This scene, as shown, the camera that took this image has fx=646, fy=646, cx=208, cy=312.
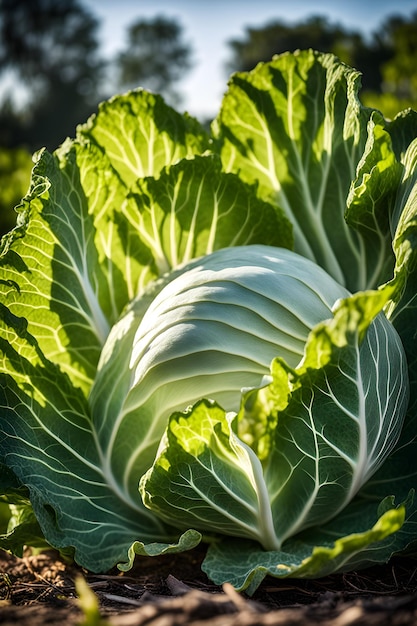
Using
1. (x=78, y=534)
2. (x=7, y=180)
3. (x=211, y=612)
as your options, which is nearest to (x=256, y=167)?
(x=78, y=534)

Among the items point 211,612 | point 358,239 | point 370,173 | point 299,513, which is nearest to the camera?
point 211,612

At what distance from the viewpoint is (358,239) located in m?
2.96

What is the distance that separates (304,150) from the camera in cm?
309

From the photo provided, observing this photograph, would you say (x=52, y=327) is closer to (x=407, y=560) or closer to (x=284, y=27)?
(x=407, y=560)

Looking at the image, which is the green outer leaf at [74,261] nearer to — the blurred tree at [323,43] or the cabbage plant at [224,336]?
the cabbage plant at [224,336]

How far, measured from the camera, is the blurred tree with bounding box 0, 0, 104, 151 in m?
51.0

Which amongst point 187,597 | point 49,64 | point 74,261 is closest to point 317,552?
point 187,597

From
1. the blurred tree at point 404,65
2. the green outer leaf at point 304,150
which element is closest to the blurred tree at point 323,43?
the blurred tree at point 404,65

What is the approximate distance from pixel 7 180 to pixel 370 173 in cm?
717

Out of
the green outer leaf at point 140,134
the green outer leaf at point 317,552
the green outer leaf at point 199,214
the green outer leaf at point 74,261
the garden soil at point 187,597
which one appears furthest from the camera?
the green outer leaf at point 140,134

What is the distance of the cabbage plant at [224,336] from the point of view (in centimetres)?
216

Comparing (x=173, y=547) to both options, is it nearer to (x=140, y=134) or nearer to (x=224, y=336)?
(x=224, y=336)

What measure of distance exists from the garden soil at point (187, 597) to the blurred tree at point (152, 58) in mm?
66371

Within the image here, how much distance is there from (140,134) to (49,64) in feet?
193
